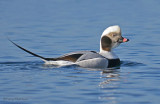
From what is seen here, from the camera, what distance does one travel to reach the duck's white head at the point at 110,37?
12.5 meters

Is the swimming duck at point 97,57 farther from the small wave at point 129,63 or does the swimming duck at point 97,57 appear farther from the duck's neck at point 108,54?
the small wave at point 129,63

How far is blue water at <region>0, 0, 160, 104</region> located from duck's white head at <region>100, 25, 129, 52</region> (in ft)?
1.56

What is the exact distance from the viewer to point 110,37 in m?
12.5

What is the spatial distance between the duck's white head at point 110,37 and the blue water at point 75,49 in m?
0.48

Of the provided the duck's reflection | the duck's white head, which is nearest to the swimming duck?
the duck's white head

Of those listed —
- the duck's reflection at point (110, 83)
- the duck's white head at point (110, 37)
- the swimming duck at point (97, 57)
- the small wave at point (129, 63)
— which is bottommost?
the duck's reflection at point (110, 83)

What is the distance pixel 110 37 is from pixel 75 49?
237 cm

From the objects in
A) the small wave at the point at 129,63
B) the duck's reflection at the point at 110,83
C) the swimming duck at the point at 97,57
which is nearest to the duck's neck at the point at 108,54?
the swimming duck at the point at 97,57

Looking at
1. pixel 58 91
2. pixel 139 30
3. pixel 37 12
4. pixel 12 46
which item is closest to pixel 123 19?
pixel 139 30

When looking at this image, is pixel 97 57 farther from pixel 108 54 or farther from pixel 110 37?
pixel 110 37

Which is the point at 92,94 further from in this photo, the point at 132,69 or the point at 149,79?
the point at 132,69

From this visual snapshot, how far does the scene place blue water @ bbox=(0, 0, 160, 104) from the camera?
9.16 metres

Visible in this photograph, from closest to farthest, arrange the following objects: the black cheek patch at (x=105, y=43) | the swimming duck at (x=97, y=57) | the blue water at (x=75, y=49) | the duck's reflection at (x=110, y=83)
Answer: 1. the duck's reflection at (x=110, y=83)
2. the blue water at (x=75, y=49)
3. the swimming duck at (x=97, y=57)
4. the black cheek patch at (x=105, y=43)

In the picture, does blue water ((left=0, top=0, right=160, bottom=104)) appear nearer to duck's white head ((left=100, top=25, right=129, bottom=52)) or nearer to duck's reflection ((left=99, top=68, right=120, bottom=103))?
duck's reflection ((left=99, top=68, right=120, bottom=103))
